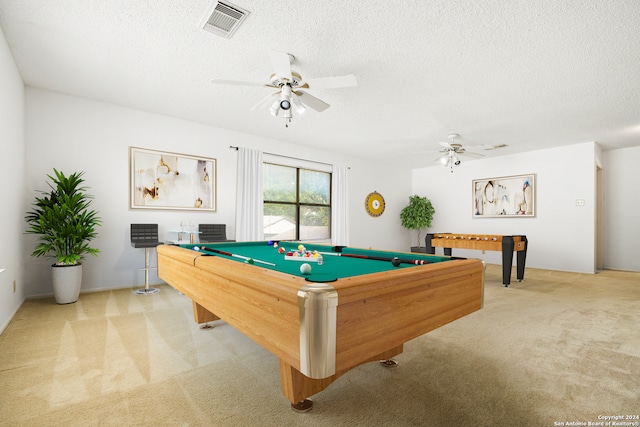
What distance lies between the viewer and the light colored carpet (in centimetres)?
149

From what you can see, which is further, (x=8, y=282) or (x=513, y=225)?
(x=513, y=225)

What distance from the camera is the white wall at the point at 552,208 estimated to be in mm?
5766

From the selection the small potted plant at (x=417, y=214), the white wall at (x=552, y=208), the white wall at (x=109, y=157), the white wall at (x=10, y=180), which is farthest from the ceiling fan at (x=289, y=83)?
the white wall at (x=552, y=208)

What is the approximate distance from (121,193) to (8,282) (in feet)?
5.46

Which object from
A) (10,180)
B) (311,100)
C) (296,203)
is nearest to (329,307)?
(311,100)

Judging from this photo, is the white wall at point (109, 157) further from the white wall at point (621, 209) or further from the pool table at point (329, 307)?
the white wall at point (621, 209)

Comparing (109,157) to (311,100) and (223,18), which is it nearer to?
(223,18)

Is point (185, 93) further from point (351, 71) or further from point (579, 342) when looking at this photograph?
point (579, 342)

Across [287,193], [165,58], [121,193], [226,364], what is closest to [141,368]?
[226,364]

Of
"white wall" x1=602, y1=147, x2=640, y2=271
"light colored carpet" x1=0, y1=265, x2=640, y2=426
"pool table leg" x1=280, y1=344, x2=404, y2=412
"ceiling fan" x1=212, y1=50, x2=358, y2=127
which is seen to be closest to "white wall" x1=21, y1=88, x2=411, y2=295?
"light colored carpet" x1=0, y1=265, x2=640, y2=426

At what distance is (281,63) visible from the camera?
2.50 meters

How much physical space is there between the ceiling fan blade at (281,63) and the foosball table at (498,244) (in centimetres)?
391

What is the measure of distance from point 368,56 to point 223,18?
132 cm

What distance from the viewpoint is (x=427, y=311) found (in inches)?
58.9
